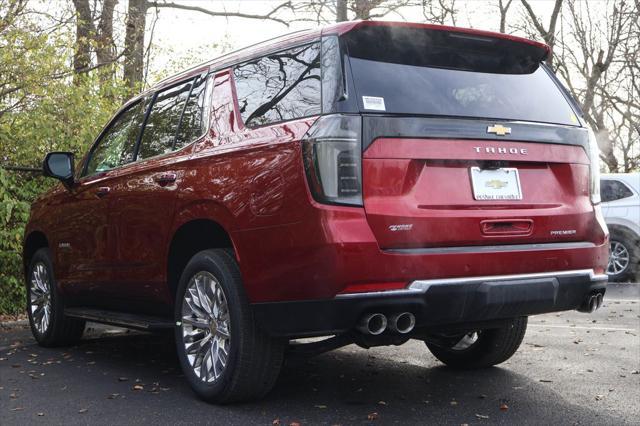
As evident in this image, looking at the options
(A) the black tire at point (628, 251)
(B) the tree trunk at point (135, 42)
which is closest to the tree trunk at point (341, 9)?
(B) the tree trunk at point (135, 42)

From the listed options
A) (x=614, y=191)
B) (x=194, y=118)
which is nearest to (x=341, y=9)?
(x=614, y=191)

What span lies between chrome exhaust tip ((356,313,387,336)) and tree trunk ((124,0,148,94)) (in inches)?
418

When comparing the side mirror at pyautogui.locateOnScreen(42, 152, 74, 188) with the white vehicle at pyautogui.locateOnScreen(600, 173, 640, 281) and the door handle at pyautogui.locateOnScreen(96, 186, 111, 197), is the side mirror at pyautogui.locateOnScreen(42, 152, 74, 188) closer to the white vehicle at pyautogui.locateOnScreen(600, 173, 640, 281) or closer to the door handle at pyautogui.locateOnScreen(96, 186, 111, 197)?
the door handle at pyautogui.locateOnScreen(96, 186, 111, 197)

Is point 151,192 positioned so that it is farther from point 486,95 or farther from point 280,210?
point 486,95

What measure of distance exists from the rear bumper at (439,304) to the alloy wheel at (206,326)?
41 centimetres

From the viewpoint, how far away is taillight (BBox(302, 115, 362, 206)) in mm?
3732

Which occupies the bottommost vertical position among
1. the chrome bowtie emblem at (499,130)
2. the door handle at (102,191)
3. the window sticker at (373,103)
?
the door handle at (102,191)

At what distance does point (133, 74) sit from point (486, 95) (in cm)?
1103

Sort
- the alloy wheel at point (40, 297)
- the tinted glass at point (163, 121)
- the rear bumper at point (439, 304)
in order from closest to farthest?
the rear bumper at point (439, 304), the tinted glass at point (163, 121), the alloy wheel at point (40, 297)

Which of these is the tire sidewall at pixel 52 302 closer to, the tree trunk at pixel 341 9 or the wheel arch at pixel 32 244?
the wheel arch at pixel 32 244

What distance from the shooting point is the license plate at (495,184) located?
3.99 metres

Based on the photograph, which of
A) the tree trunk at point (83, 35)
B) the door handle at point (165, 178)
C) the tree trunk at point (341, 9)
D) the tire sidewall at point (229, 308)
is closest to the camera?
the tire sidewall at point (229, 308)

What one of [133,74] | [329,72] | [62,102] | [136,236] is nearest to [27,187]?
[62,102]

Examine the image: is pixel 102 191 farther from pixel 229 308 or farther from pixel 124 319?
pixel 229 308
